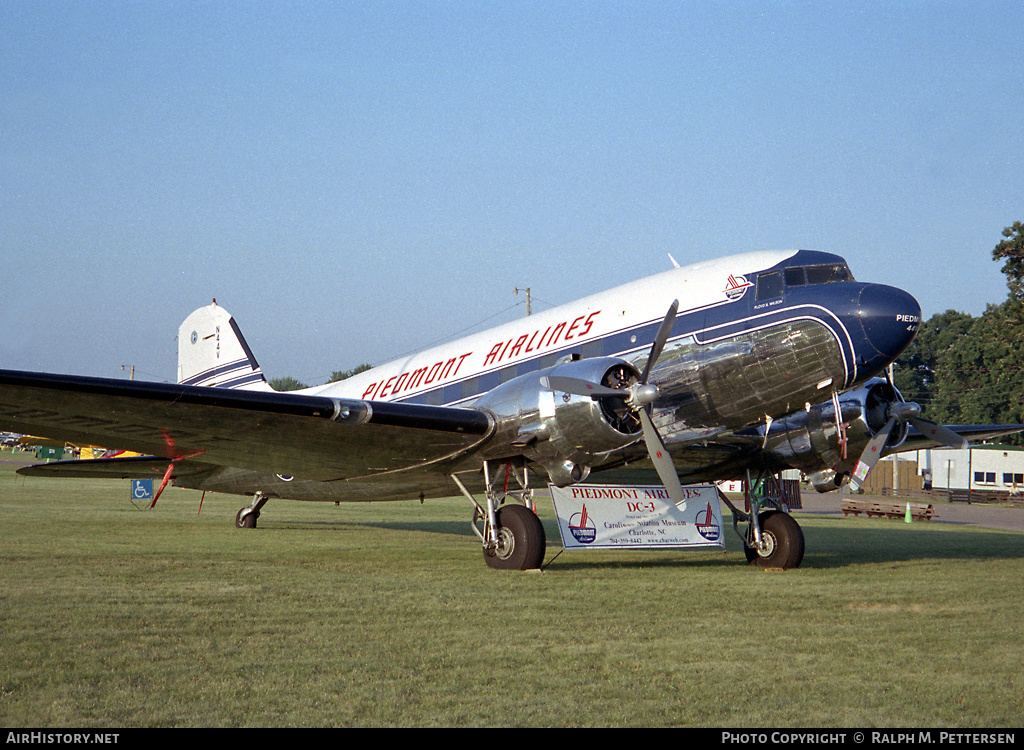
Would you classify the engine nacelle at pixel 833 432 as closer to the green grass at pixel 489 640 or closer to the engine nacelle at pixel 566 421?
the green grass at pixel 489 640

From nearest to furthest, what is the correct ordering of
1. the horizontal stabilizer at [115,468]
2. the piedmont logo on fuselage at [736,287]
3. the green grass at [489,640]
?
the green grass at [489,640] < the piedmont logo on fuselage at [736,287] < the horizontal stabilizer at [115,468]

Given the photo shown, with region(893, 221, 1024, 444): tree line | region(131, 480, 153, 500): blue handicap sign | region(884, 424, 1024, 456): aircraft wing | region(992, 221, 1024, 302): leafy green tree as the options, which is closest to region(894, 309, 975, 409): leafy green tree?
region(893, 221, 1024, 444): tree line

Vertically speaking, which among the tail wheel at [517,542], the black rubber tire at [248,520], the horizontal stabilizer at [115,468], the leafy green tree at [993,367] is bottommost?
the black rubber tire at [248,520]

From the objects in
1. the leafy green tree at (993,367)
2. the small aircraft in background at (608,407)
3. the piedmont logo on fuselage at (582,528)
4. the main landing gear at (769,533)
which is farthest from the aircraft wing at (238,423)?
the leafy green tree at (993,367)

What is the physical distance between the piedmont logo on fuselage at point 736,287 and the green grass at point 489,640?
12.5 feet

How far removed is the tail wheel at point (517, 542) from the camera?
1177 cm

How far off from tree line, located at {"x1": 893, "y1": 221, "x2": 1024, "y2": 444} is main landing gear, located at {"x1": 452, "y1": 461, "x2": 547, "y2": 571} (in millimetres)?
29117

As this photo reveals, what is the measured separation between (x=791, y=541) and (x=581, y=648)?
24.1 feet

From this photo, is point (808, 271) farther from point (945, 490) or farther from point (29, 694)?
point (945, 490)

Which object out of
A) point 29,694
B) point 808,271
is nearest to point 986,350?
point 808,271

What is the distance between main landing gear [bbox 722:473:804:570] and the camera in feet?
43.6

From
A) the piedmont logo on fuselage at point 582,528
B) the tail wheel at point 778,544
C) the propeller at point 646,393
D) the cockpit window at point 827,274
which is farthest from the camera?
the tail wheel at point 778,544

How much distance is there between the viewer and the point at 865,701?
5.41 m

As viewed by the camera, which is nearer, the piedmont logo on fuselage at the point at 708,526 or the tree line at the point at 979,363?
the piedmont logo on fuselage at the point at 708,526
